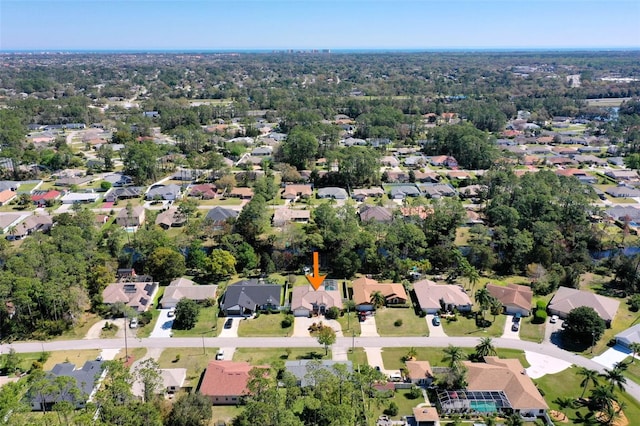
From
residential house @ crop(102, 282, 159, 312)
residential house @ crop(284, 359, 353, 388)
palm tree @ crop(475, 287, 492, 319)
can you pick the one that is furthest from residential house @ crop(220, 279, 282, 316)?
palm tree @ crop(475, 287, 492, 319)

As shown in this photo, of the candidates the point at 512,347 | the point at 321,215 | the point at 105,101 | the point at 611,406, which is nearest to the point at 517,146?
the point at 321,215

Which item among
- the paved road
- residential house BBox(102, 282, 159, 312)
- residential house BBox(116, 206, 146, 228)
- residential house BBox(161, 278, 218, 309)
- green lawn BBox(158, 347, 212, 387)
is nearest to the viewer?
green lawn BBox(158, 347, 212, 387)

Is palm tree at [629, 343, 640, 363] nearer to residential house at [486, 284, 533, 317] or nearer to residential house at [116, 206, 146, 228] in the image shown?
residential house at [486, 284, 533, 317]

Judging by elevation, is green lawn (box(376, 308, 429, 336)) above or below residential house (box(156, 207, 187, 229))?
below

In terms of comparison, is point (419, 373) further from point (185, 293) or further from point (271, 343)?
point (185, 293)

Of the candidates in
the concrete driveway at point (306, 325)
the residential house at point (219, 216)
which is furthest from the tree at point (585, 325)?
the residential house at point (219, 216)

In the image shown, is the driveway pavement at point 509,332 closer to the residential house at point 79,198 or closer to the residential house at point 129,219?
the residential house at point 129,219

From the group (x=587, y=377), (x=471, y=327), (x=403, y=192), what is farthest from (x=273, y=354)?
(x=403, y=192)
